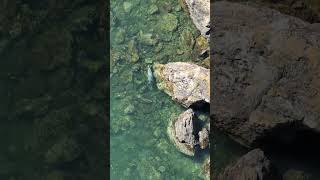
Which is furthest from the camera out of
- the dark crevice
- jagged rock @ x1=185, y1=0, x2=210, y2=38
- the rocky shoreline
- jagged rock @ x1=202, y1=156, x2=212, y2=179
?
jagged rock @ x1=185, y1=0, x2=210, y2=38

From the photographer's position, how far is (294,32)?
616 cm

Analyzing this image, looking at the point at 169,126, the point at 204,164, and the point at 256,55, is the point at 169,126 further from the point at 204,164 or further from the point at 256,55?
the point at 256,55

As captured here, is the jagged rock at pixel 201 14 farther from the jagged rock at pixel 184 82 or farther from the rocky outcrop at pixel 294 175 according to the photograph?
the rocky outcrop at pixel 294 175

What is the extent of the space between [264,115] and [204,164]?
102 cm

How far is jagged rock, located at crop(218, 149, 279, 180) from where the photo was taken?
5.82 metres

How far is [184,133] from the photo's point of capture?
6.46 meters

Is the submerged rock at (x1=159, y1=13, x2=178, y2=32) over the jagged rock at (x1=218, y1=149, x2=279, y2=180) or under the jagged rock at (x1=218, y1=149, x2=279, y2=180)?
over

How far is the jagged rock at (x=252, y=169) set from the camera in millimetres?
5820

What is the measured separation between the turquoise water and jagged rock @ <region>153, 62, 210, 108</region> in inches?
4.8
